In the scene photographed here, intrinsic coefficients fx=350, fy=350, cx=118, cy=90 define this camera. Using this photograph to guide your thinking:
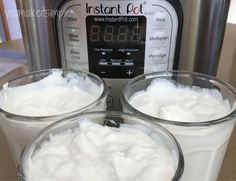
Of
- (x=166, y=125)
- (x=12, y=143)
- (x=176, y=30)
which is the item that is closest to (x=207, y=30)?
(x=176, y=30)

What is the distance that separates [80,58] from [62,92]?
0.15 feet

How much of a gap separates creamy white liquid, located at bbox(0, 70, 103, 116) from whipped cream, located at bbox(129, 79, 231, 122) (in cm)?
6

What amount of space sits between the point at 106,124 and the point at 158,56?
4.7 inches

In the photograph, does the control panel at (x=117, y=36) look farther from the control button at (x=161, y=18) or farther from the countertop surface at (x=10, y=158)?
the countertop surface at (x=10, y=158)

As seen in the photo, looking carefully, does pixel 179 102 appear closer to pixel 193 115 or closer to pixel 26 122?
pixel 193 115

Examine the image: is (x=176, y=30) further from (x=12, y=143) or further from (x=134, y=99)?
(x=12, y=143)

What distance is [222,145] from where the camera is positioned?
0.36 m

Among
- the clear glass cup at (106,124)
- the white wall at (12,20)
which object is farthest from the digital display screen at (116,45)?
the white wall at (12,20)

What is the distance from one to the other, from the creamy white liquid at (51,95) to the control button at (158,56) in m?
0.07

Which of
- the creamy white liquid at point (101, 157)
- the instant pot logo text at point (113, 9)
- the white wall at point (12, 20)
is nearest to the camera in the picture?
the creamy white liquid at point (101, 157)

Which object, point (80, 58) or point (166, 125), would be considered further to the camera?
point (80, 58)

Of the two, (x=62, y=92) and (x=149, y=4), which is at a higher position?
(x=149, y=4)

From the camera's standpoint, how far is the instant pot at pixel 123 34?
1.25 feet

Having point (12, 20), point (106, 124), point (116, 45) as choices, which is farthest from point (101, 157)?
point (12, 20)
